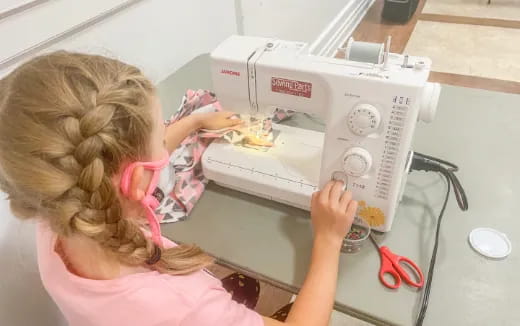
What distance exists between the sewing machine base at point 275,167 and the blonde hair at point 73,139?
1.07ft

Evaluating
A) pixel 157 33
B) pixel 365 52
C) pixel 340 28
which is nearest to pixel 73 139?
pixel 365 52

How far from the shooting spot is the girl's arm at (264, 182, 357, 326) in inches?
26.0

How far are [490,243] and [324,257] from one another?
0.31m

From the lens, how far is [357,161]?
2.44 feet

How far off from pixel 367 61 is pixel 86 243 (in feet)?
1.84

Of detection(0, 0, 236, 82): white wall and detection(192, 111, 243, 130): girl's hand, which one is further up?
detection(0, 0, 236, 82): white wall

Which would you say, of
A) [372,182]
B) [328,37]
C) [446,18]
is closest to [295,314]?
[372,182]

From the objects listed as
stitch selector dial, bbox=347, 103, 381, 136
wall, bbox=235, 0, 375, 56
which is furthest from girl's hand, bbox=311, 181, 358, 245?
wall, bbox=235, 0, 375, 56

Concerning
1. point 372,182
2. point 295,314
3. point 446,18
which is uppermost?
point 372,182

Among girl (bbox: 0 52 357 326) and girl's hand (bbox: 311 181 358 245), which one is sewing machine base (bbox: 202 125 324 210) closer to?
girl's hand (bbox: 311 181 358 245)

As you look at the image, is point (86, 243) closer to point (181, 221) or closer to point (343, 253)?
point (181, 221)

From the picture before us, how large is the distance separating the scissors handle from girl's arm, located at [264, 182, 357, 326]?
0.08 m

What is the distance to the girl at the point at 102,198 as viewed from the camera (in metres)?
0.50

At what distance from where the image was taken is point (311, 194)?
827 mm
